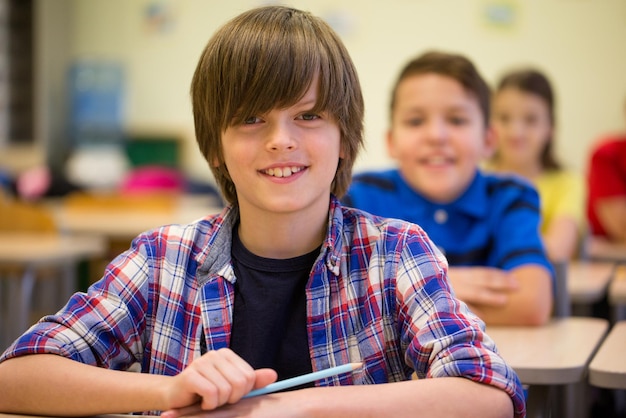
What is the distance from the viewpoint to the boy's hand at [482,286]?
1.84 m

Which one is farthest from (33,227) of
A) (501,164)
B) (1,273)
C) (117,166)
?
(117,166)

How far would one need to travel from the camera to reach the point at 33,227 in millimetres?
3914

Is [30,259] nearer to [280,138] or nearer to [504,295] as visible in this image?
[504,295]

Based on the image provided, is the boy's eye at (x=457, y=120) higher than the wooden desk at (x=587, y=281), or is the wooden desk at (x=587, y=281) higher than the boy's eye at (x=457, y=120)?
the boy's eye at (x=457, y=120)

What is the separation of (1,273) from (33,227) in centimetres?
26

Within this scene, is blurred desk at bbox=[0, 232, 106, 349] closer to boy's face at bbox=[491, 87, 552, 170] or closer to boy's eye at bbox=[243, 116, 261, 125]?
boy's face at bbox=[491, 87, 552, 170]

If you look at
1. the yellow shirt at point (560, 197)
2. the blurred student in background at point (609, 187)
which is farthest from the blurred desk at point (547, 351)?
the blurred student in background at point (609, 187)

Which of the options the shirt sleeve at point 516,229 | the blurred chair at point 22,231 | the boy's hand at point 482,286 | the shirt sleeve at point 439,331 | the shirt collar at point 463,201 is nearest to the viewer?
the shirt sleeve at point 439,331

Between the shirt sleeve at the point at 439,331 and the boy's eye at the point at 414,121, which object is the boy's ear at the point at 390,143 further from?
the shirt sleeve at the point at 439,331

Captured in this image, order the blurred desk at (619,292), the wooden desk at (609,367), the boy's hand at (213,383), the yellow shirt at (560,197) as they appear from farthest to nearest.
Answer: the yellow shirt at (560,197), the blurred desk at (619,292), the wooden desk at (609,367), the boy's hand at (213,383)

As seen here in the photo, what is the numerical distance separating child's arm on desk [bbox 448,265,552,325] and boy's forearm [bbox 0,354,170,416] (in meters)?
0.91

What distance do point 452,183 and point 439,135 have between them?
0.12 meters

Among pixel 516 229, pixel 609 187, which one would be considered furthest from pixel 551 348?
pixel 609 187

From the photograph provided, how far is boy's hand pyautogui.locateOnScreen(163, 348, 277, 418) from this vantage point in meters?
1.00
